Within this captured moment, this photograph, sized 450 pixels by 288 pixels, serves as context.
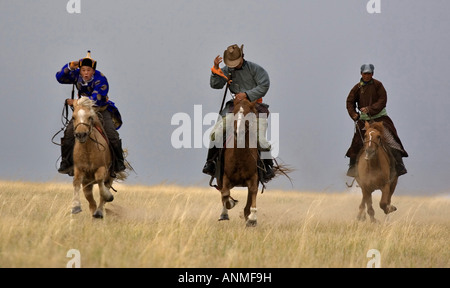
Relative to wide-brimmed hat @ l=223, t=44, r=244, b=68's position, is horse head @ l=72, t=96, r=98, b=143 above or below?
below

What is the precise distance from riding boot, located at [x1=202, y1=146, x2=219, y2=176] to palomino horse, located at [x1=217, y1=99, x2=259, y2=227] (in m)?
0.53

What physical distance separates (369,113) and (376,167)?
1.36 m

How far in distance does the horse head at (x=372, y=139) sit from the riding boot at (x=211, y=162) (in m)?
3.51

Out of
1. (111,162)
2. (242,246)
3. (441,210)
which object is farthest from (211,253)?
(441,210)

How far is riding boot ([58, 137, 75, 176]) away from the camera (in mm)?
11586

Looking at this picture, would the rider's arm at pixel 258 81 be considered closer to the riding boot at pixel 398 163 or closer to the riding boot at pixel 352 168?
the riding boot at pixel 352 168

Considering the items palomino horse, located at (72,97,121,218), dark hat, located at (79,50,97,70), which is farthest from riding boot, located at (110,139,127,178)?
dark hat, located at (79,50,97,70)

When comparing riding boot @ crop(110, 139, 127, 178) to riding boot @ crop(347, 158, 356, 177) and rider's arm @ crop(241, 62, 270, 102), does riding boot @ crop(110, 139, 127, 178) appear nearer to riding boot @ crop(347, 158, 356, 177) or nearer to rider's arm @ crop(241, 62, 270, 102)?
rider's arm @ crop(241, 62, 270, 102)

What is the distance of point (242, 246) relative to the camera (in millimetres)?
8203

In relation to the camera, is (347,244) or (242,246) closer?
(242,246)

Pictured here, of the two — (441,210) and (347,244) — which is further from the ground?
(347,244)

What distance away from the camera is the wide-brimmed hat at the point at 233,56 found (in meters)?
11.8
